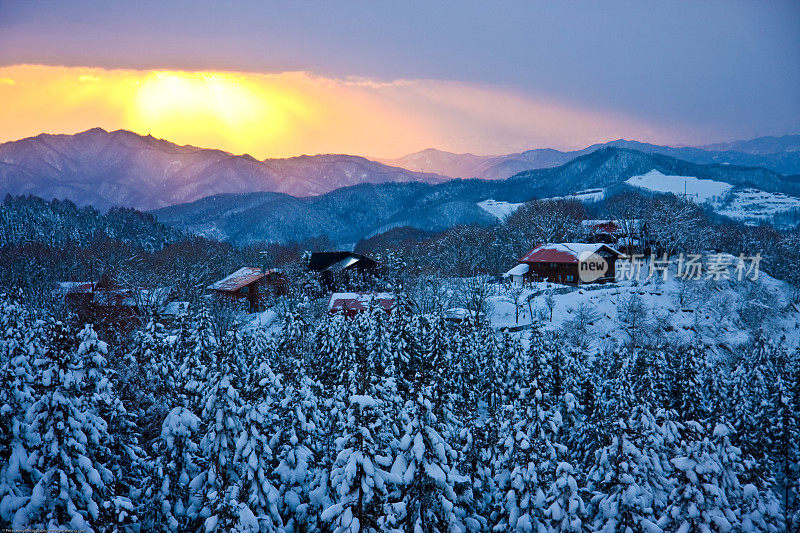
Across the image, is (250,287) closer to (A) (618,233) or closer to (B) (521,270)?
(B) (521,270)

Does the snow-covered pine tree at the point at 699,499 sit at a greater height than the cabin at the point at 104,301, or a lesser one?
greater

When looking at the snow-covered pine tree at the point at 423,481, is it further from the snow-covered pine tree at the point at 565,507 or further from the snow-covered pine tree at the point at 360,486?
the snow-covered pine tree at the point at 565,507

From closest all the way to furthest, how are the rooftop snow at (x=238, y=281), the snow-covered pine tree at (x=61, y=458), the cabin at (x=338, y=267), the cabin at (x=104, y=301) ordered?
the snow-covered pine tree at (x=61, y=458) < the cabin at (x=104, y=301) < the rooftop snow at (x=238, y=281) < the cabin at (x=338, y=267)

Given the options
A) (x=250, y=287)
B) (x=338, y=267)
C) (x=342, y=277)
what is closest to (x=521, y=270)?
(x=342, y=277)

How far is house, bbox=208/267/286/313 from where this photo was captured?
206 ft

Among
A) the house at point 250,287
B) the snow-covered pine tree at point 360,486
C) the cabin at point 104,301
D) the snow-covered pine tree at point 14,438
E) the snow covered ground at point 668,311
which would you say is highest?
the snow-covered pine tree at point 14,438

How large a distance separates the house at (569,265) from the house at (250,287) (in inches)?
1513

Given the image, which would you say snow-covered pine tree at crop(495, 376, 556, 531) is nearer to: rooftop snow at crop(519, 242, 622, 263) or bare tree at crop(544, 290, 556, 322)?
bare tree at crop(544, 290, 556, 322)

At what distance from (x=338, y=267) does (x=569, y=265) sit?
3603 cm

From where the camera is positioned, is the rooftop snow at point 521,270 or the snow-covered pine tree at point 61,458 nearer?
the snow-covered pine tree at point 61,458

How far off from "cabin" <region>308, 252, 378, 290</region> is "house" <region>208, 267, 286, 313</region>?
7319mm

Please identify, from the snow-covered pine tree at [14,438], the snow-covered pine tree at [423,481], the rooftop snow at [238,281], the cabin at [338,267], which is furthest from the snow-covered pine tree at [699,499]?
the cabin at [338,267]

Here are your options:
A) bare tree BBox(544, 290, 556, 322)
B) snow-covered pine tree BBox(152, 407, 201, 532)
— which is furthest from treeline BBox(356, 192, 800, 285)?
snow-covered pine tree BBox(152, 407, 201, 532)

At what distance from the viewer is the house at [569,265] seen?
225ft
